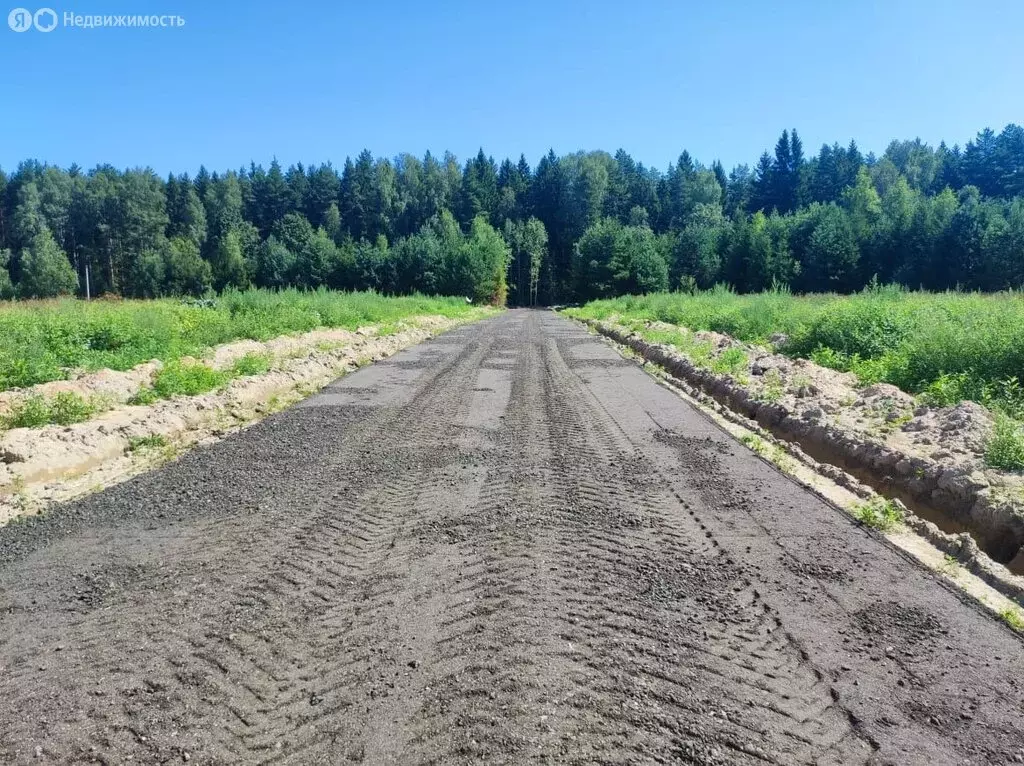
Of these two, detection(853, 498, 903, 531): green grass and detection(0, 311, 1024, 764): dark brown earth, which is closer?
detection(0, 311, 1024, 764): dark brown earth

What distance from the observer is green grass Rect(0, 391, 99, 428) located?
8.05 metres

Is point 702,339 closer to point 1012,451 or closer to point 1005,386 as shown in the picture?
point 1005,386

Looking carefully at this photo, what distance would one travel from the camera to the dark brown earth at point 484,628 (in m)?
2.74

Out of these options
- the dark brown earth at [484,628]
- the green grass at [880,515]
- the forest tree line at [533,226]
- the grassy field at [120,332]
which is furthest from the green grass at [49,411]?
the forest tree line at [533,226]

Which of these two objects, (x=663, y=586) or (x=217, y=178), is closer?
(x=663, y=586)

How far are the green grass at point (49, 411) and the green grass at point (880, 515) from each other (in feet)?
30.0

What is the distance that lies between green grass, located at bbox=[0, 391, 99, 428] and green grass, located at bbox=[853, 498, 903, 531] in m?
9.15

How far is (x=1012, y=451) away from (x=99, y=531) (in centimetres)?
815

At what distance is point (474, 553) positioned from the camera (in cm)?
465

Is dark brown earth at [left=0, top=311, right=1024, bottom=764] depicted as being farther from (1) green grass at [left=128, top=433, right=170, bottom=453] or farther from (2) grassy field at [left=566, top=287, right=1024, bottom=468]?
(2) grassy field at [left=566, top=287, right=1024, bottom=468]

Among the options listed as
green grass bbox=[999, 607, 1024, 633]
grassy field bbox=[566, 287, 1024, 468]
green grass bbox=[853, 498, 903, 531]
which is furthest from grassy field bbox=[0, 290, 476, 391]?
grassy field bbox=[566, 287, 1024, 468]

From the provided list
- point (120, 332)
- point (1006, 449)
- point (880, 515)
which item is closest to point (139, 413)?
point (120, 332)

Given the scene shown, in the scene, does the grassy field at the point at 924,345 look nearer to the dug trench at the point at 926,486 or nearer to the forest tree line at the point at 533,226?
the dug trench at the point at 926,486

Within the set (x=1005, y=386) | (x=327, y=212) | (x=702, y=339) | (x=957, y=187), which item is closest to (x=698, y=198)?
(x=957, y=187)
